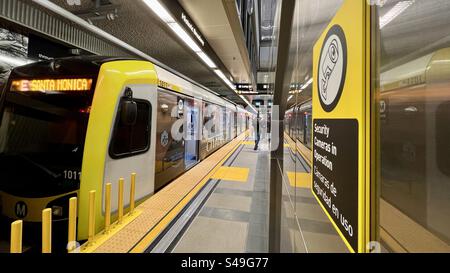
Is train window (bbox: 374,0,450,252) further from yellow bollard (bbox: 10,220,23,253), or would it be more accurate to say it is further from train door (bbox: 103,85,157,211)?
train door (bbox: 103,85,157,211)

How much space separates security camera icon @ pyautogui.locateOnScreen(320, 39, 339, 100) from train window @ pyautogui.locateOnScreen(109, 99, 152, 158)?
107 inches

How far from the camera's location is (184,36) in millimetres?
5066

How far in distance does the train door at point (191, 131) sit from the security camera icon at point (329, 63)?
15.6ft

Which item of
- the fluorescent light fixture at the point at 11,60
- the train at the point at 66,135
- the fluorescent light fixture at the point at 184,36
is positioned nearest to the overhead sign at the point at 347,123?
the train at the point at 66,135

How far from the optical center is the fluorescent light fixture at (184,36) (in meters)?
4.46

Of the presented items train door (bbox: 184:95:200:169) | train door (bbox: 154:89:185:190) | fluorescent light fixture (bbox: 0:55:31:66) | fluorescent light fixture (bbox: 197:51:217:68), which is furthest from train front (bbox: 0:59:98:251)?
fluorescent light fixture (bbox: 197:51:217:68)

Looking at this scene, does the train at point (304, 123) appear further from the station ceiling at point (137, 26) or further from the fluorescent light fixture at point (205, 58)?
the fluorescent light fixture at point (205, 58)

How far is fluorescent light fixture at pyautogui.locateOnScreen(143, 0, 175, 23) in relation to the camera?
3504mm

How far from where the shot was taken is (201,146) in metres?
6.98

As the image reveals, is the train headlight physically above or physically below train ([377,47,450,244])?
below

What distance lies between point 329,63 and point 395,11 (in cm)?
25
